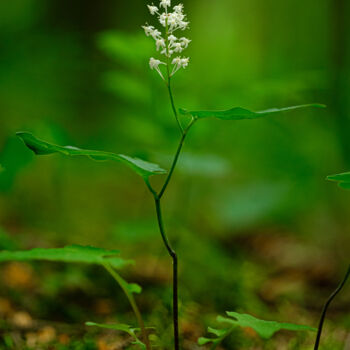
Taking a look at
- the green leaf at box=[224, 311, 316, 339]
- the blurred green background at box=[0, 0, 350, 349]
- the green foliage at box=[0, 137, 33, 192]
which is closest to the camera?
the green leaf at box=[224, 311, 316, 339]

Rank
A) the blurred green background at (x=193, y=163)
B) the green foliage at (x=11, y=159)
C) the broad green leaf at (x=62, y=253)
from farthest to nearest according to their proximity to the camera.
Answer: the blurred green background at (x=193, y=163)
the green foliage at (x=11, y=159)
the broad green leaf at (x=62, y=253)

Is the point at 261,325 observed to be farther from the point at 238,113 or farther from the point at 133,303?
the point at 238,113

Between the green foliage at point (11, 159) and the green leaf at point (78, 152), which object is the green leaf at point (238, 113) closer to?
the green leaf at point (78, 152)

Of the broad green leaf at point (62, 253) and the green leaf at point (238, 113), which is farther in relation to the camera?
the broad green leaf at point (62, 253)

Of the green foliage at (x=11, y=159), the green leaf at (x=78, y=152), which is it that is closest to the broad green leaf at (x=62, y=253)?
the green leaf at (x=78, y=152)

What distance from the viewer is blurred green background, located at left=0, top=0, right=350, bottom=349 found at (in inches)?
87.0

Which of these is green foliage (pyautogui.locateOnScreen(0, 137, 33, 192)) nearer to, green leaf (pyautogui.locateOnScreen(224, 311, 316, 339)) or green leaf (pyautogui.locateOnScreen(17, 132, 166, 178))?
green leaf (pyautogui.locateOnScreen(17, 132, 166, 178))

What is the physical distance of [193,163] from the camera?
239 centimetres

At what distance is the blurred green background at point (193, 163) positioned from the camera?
87.0 inches

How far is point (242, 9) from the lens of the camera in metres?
8.07

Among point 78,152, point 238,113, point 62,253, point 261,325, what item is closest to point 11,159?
point 62,253

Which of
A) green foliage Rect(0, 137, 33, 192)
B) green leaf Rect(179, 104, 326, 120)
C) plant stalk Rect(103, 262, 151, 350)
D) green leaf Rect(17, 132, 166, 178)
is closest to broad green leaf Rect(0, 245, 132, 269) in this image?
plant stalk Rect(103, 262, 151, 350)

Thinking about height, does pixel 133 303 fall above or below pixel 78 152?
below

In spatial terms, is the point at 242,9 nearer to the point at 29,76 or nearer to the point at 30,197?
the point at 29,76
